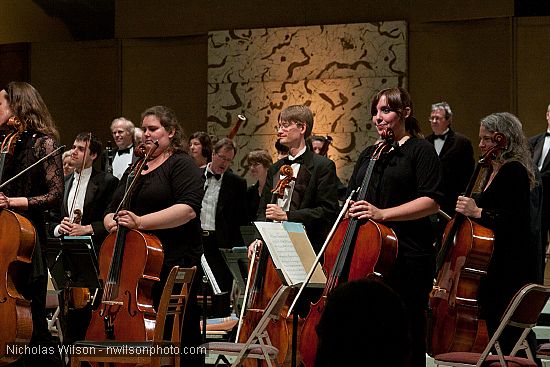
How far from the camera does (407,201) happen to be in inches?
150

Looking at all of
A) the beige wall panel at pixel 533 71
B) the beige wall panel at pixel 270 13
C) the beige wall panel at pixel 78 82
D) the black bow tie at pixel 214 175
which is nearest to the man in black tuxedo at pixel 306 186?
the black bow tie at pixel 214 175

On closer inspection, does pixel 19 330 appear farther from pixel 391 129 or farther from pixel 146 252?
pixel 391 129

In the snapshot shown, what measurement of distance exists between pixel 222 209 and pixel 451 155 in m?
1.93

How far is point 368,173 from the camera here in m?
3.80

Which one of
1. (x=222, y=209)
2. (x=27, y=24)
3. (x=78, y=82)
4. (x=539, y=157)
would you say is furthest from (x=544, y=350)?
(x=27, y=24)

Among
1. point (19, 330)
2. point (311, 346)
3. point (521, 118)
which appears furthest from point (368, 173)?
point (521, 118)

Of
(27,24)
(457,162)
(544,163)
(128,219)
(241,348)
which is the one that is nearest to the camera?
(241,348)

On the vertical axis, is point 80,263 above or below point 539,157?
below

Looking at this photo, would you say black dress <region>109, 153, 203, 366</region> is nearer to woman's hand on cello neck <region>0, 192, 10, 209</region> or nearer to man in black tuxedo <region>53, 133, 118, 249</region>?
woman's hand on cello neck <region>0, 192, 10, 209</region>

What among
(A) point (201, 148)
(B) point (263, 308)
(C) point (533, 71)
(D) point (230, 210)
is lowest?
(B) point (263, 308)

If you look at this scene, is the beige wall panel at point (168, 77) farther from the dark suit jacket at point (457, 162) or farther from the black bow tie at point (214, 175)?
the dark suit jacket at point (457, 162)

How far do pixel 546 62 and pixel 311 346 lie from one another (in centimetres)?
569

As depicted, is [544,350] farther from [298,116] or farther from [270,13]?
[270,13]

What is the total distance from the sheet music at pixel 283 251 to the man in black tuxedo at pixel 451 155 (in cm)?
352
